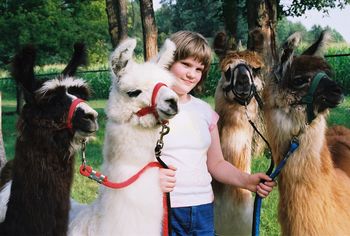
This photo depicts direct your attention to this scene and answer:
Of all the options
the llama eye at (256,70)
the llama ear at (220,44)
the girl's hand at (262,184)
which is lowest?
the girl's hand at (262,184)

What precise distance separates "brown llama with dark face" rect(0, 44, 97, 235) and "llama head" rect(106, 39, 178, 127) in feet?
0.49

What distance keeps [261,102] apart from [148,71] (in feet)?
3.72

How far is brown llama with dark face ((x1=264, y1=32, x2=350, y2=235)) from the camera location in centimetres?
283

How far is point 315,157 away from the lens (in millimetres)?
2896

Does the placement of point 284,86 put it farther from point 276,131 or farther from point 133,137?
point 133,137

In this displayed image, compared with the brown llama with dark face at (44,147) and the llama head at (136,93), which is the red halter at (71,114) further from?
the llama head at (136,93)

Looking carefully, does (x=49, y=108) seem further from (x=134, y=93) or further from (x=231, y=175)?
(x=231, y=175)

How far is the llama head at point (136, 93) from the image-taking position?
93.0 inches

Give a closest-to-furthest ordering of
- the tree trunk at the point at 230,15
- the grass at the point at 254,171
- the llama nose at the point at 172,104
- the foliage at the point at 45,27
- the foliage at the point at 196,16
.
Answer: the llama nose at the point at 172,104, the grass at the point at 254,171, the tree trunk at the point at 230,15, the foliage at the point at 45,27, the foliage at the point at 196,16

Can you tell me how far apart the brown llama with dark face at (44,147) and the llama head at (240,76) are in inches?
56.9

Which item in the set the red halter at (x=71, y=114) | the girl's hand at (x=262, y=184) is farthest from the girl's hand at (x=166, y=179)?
the girl's hand at (x=262, y=184)

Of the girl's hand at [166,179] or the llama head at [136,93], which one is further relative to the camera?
the girl's hand at [166,179]

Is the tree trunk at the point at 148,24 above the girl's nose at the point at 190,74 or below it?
above

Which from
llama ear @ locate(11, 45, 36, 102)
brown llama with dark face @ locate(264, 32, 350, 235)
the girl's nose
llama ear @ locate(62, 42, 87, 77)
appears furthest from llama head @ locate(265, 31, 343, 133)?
llama ear @ locate(11, 45, 36, 102)
